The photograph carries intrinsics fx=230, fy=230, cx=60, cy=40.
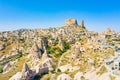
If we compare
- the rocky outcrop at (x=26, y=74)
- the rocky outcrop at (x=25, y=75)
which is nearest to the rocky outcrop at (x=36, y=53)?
the rocky outcrop at (x=25, y=75)

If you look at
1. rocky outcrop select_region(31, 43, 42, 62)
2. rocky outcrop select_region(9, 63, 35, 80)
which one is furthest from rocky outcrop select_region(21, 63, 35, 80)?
rocky outcrop select_region(31, 43, 42, 62)

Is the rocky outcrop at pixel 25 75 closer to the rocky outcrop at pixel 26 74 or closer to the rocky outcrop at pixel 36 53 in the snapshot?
the rocky outcrop at pixel 26 74

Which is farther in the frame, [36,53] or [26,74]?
[36,53]

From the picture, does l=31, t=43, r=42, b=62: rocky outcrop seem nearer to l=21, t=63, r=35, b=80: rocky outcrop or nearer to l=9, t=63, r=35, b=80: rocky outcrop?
l=9, t=63, r=35, b=80: rocky outcrop

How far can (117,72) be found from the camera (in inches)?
4358

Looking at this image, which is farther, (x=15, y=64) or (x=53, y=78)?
(x=15, y=64)

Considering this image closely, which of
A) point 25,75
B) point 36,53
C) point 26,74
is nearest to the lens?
point 25,75

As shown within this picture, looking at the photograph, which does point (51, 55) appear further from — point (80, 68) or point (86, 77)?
point (86, 77)

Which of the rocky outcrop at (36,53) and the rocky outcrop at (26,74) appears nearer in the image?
the rocky outcrop at (26,74)

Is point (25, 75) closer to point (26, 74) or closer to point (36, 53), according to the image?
point (26, 74)

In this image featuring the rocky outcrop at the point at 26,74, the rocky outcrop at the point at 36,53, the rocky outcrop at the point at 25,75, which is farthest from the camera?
the rocky outcrop at the point at 36,53

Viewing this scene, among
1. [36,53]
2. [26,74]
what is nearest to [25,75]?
[26,74]

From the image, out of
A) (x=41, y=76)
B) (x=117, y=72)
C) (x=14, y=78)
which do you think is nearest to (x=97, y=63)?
(x=117, y=72)

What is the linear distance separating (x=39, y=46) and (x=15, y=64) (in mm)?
25247
